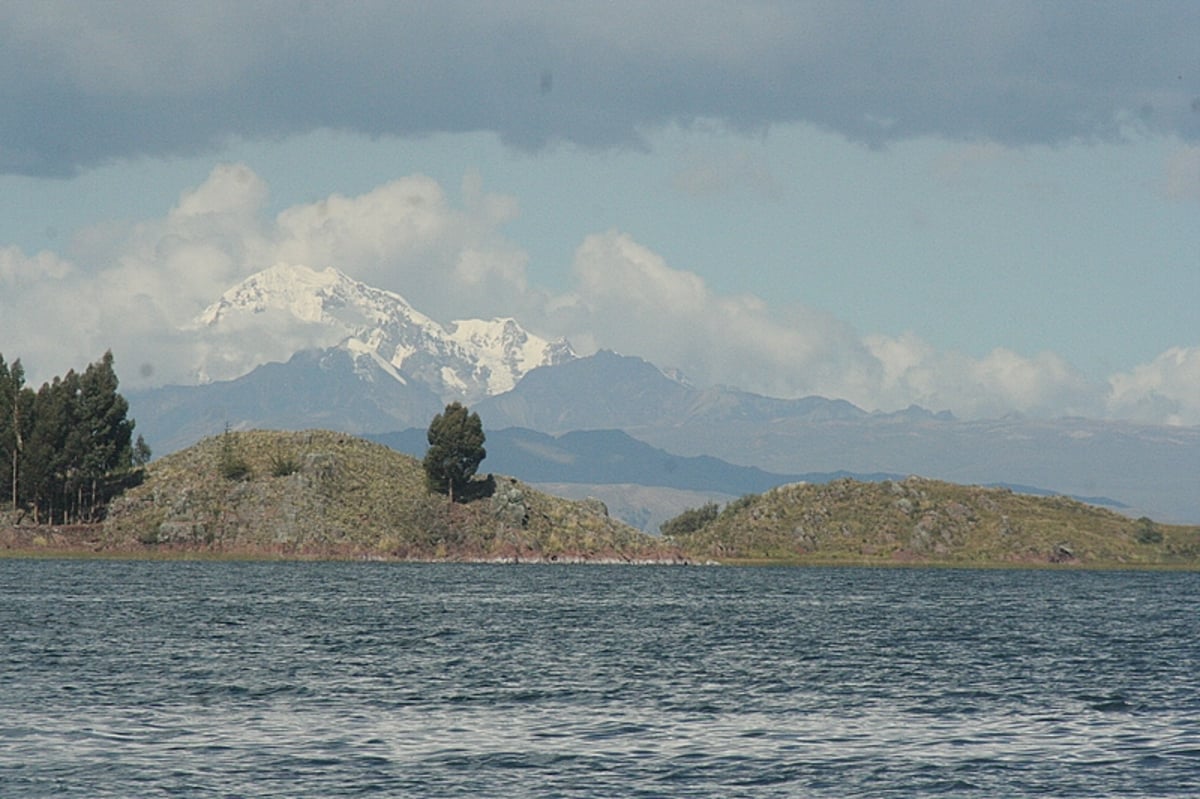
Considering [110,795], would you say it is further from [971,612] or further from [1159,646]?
[971,612]

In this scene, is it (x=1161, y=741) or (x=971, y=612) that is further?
(x=971, y=612)

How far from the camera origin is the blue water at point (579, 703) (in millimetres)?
52375

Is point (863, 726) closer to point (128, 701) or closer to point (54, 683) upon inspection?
point (128, 701)

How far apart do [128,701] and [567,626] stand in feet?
165

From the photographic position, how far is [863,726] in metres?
64.3

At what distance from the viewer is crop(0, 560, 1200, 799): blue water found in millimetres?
52375

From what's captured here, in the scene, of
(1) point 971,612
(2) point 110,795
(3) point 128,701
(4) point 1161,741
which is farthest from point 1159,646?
(2) point 110,795

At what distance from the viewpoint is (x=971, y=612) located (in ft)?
470

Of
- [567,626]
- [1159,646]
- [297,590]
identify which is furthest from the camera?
[297,590]

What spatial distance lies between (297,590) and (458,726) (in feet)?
318

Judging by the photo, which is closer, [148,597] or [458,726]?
[458,726]

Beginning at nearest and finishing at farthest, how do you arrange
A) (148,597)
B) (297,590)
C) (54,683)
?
(54,683), (148,597), (297,590)

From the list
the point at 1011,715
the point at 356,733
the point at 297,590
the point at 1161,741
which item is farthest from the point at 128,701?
the point at 297,590

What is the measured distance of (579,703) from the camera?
2753 inches
